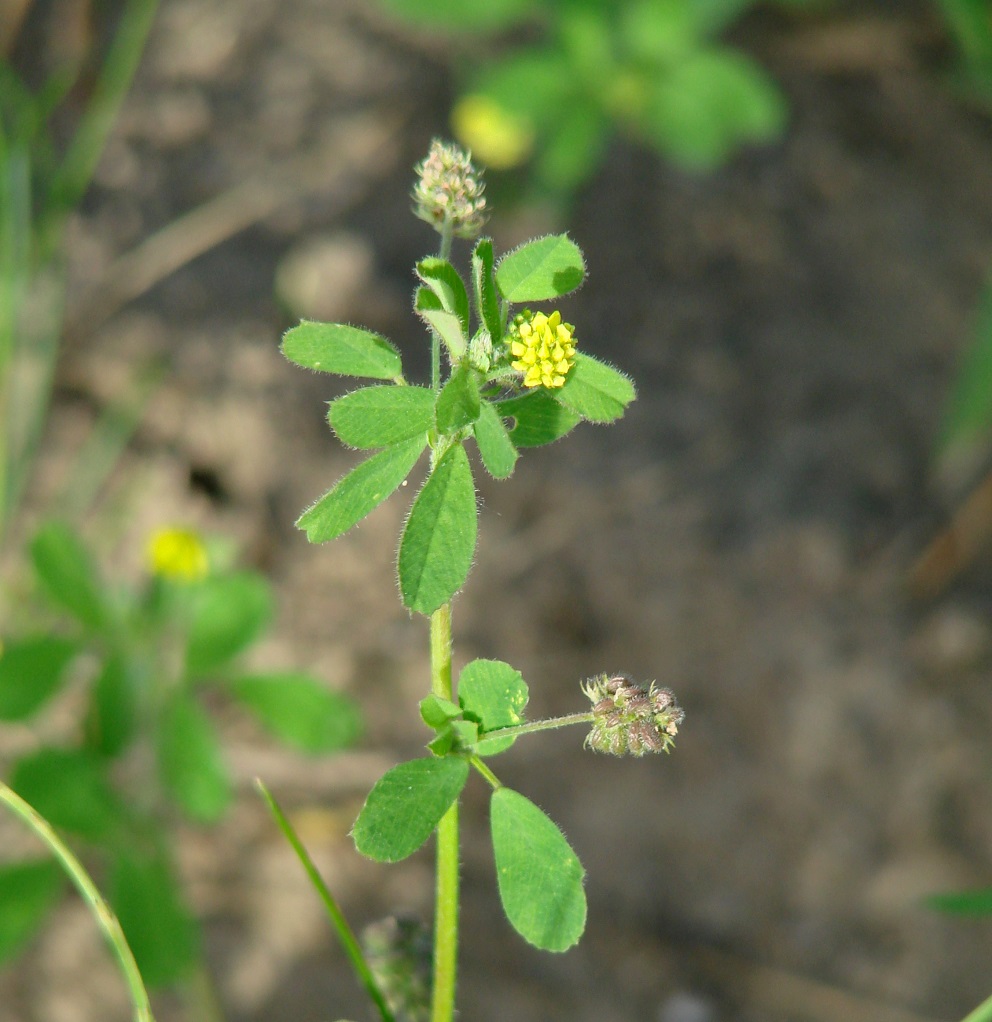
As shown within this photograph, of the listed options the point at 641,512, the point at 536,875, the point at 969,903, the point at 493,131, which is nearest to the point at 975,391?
the point at 641,512

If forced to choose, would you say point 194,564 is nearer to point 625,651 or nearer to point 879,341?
point 625,651

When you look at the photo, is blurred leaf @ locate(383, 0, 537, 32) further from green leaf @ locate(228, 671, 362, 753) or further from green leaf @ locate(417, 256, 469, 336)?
green leaf @ locate(417, 256, 469, 336)

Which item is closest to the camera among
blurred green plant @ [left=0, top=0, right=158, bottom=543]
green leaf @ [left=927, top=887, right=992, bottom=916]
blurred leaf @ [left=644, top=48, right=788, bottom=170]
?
green leaf @ [left=927, top=887, right=992, bottom=916]

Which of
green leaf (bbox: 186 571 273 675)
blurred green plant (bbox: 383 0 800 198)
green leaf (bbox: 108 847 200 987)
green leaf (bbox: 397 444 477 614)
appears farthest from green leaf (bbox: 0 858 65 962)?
blurred green plant (bbox: 383 0 800 198)

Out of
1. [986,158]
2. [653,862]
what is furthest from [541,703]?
[986,158]

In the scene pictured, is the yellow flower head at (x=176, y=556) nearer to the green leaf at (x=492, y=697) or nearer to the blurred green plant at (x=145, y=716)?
the blurred green plant at (x=145, y=716)

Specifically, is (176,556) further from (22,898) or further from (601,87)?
(601,87)

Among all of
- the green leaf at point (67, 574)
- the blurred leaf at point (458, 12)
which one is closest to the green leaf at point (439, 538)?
the green leaf at point (67, 574)

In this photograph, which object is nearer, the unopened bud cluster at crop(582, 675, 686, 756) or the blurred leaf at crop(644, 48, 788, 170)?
the unopened bud cluster at crop(582, 675, 686, 756)
